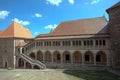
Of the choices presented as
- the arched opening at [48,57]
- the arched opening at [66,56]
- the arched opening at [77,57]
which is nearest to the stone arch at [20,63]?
the arched opening at [48,57]

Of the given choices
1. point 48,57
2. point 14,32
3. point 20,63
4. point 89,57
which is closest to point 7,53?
point 20,63

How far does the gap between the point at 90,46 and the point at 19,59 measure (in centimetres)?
1830

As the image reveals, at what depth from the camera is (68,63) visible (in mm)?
34969

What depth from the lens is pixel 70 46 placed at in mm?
35062

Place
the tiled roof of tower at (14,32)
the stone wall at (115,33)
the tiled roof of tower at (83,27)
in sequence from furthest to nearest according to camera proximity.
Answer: the tiled roof of tower at (14,32) → the tiled roof of tower at (83,27) → the stone wall at (115,33)

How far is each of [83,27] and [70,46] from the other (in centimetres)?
636

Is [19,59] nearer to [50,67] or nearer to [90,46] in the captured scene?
[50,67]

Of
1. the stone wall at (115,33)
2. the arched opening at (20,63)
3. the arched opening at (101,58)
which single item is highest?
the stone wall at (115,33)

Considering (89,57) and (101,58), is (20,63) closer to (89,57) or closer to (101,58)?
(89,57)

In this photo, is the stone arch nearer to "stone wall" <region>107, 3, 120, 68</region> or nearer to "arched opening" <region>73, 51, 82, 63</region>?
"arched opening" <region>73, 51, 82, 63</region>

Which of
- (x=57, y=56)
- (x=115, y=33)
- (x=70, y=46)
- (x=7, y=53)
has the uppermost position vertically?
(x=115, y=33)

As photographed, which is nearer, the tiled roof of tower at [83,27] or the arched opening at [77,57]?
the tiled roof of tower at [83,27]

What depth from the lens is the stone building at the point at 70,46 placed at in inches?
1235

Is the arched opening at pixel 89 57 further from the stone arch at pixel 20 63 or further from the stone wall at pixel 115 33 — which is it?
the stone arch at pixel 20 63
